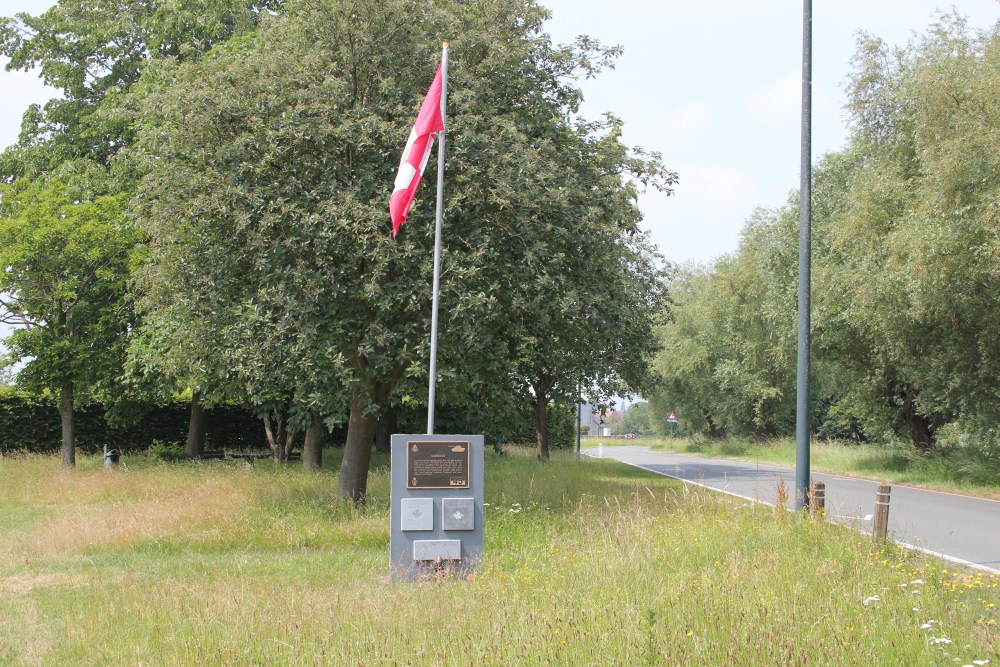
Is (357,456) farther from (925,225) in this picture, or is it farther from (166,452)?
(166,452)

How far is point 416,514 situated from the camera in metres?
9.93

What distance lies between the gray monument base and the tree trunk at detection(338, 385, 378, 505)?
574 centimetres

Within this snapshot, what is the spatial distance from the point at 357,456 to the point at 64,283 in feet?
35.7

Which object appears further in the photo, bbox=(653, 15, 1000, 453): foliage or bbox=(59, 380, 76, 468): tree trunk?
bbox=(59, 380, 76, 468): tree trunk

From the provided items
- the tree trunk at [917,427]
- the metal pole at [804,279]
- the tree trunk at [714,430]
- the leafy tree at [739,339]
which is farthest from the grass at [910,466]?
the tree trunk at [714,430]

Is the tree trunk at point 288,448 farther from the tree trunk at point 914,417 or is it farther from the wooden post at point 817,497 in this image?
the wooden post at point 817,497

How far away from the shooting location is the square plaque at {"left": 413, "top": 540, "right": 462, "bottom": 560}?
32.3 feet

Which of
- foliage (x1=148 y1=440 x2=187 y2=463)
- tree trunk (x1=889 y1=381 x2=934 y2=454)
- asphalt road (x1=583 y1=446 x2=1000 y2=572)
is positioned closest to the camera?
asphalt road (x1=583 y1=446 x2=1000 y2=572)

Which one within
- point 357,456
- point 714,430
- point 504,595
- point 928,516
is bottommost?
point 714,430

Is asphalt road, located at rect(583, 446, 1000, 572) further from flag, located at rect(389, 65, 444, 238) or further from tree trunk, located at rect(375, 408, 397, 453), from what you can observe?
tree trunk, located at rect(375, 408, 397, 453)

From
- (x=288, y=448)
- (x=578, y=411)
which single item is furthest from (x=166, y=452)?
(x=578, y=411)

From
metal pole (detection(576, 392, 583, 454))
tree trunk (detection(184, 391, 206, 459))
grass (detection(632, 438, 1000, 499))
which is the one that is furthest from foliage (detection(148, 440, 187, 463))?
grass (detection(632, 438, 1000, 499))

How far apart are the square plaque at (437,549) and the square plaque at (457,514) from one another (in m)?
0.18

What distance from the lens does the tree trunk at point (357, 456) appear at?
1582 centimetres
